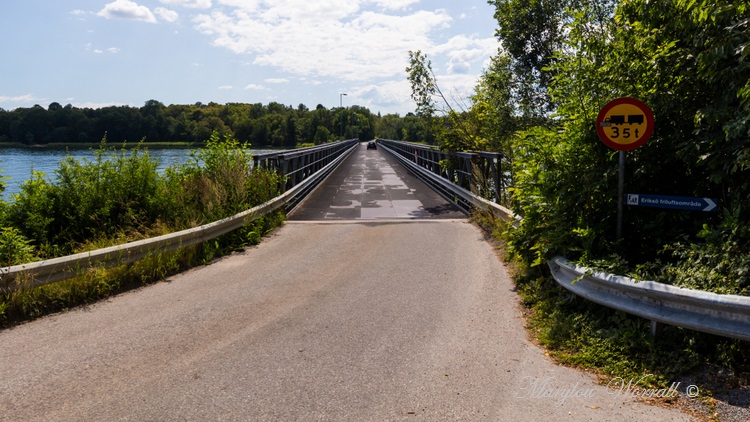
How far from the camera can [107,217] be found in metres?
8.67

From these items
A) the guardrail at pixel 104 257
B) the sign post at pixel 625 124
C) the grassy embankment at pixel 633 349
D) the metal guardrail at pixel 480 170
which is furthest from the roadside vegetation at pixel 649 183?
the guardrail at pixel 104 257

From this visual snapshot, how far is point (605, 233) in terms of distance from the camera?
5.95m

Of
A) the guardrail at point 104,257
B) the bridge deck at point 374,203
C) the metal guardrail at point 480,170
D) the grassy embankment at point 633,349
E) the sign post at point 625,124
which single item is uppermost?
the sign post at point 625,124

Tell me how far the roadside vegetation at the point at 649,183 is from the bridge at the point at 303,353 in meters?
0.53

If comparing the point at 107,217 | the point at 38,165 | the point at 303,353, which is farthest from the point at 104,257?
the point at 38,165

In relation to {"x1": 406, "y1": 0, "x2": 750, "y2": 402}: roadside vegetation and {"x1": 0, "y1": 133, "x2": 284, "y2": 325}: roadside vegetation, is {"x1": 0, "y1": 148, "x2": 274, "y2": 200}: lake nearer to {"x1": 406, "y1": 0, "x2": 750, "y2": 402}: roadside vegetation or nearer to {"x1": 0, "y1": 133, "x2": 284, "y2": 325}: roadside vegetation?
{"x1": 0, "y1": 133, "x2": 284, "y2": 325}: roadside vegetation

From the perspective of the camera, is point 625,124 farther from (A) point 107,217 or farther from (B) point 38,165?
(B) point 38,165

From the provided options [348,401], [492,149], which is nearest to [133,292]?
[348,401]

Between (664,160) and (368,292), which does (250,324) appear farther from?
(664,160)

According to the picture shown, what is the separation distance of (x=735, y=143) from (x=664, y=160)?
1.00m

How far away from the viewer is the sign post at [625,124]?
17.2 feet

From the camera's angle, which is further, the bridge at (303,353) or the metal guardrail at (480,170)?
the metal guardrail at (480,170)

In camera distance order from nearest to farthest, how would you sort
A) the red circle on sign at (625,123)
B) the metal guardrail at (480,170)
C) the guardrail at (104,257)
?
the red circle on sign at (625,123) < the guardrail at (104,257) < the metal guardrail at (480,170)

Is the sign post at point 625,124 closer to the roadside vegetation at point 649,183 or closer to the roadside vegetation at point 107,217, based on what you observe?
the roadside vegetation at point 649,183
